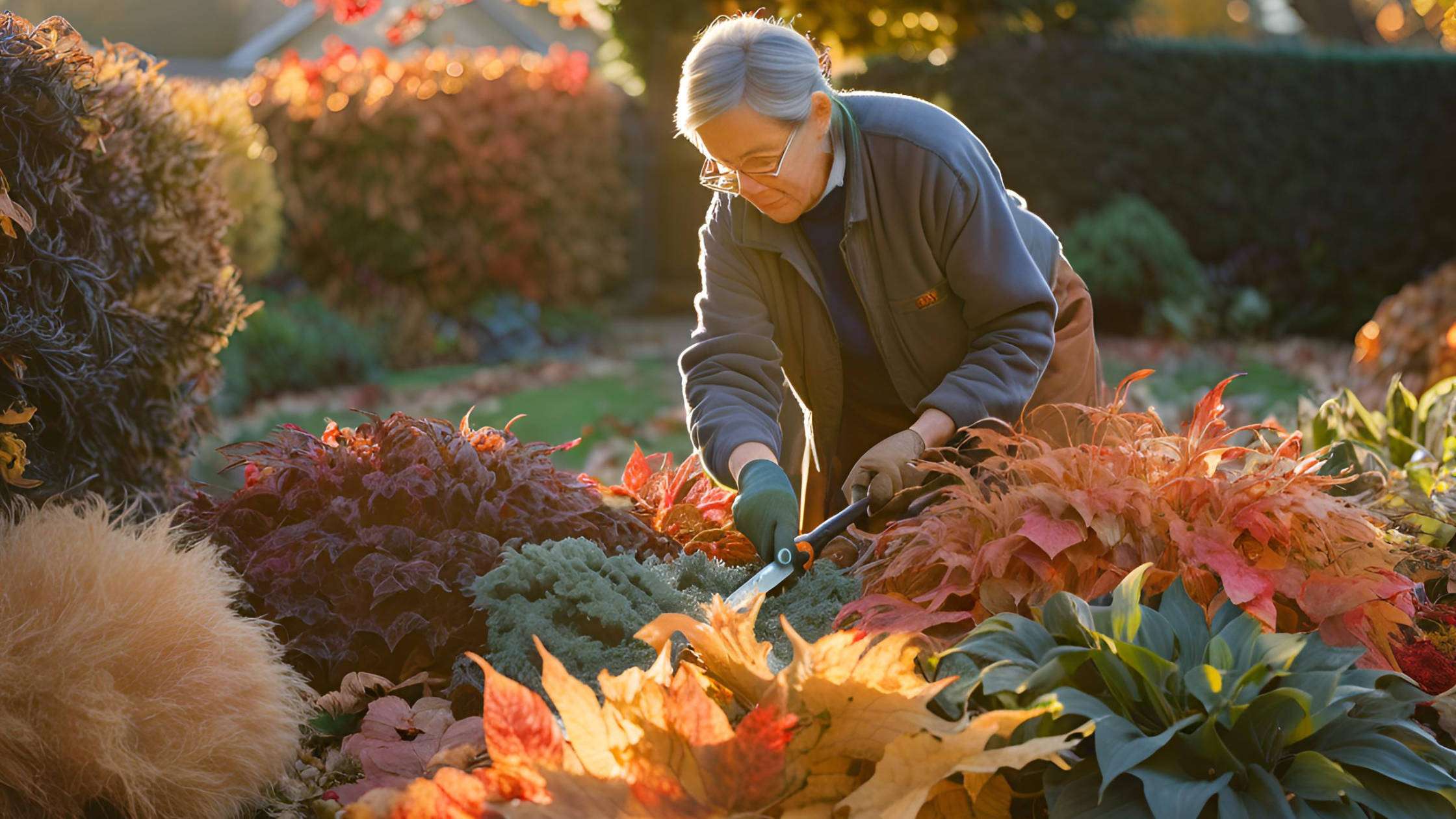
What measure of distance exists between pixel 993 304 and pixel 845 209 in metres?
0.38

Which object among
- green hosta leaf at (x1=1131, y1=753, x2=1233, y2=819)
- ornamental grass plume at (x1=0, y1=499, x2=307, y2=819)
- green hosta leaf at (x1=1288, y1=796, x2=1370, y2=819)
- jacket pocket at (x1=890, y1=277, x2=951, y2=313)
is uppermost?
jacket pocket at (x1=890, y1=277, x2=951, y2=313)

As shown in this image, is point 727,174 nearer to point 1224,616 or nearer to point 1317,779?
point 1224,616

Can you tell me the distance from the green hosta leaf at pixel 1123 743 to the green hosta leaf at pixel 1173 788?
0.02 m

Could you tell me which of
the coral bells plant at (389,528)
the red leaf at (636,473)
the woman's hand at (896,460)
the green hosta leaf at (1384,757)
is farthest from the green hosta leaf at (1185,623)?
the red leaf at (636,473)

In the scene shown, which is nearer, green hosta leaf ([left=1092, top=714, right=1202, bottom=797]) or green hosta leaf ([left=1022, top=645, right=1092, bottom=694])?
green hosta leaf ([left=1092, top=714, right=1202, bottom=797])

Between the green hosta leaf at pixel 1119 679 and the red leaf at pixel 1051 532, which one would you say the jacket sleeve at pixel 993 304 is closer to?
the red leaf at pixel 1051 532

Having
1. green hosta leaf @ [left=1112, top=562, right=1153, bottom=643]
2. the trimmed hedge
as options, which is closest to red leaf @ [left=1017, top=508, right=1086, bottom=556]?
green hosta leaf @ [left=1112, top=562, right=1153, bottom=643]

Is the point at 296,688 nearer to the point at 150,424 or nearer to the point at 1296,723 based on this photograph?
the point at 150,424

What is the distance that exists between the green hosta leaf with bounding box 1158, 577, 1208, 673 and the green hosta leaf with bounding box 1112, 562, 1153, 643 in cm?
9

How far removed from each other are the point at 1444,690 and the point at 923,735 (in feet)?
3.49

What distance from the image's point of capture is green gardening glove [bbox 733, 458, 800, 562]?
215 cm

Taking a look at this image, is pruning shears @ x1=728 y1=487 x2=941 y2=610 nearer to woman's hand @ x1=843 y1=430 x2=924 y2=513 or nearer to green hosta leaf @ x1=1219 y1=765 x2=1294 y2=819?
woman's hand @ x1=843 y1=430 x2=924 y2=513

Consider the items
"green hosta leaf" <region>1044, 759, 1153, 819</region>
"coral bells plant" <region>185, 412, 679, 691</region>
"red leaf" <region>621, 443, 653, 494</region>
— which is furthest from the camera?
"red leaf" <region>621, 443, 653, 494</region>

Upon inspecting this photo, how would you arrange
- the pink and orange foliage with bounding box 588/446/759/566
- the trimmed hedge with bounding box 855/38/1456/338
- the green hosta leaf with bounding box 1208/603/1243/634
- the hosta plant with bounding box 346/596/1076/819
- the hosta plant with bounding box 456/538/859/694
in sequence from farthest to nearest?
the trimmed hedge with bounding box 855/38/1456/338 → the pink and orange foliage with bounding box 588/446/759/566 → the hosta plant with bounding box 456/538/859/694 → the green hosta leaf with bounding box 1208/603/1243/634 → the hosta plant with bounding box 346/596/1076/819
